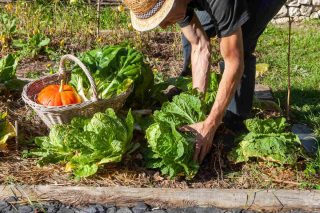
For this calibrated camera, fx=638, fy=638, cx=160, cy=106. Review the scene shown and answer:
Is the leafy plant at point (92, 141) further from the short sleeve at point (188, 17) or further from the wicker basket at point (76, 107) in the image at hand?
the short sleeve at point (188, 17)

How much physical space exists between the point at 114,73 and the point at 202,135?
101cm

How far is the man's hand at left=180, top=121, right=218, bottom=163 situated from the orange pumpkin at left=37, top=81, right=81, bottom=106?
0.81 metres

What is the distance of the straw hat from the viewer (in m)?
3.73

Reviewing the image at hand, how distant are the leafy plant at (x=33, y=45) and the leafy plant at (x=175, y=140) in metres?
2.61

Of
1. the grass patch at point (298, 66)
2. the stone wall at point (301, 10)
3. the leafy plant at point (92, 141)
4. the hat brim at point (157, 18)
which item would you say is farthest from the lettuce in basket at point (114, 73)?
the stone wall at point (301, 10)

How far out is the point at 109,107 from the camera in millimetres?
4441

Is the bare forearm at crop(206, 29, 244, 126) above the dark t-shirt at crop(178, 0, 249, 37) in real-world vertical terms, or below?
below

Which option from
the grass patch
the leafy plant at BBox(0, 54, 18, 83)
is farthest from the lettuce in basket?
the grass patch

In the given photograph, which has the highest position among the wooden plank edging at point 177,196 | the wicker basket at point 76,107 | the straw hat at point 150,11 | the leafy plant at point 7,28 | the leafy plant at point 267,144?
the straw hat at point 150,11

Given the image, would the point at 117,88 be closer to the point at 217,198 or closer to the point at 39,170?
the point at 39,170

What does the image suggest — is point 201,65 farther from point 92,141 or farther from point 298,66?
point 298,66

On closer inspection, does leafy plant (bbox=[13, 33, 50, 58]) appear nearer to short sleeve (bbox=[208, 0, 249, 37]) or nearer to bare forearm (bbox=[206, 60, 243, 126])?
bare forearm (bbox=[206, 60, 243, 126])

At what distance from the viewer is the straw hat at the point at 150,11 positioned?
3.73 meters

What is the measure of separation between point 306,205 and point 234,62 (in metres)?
0.98
